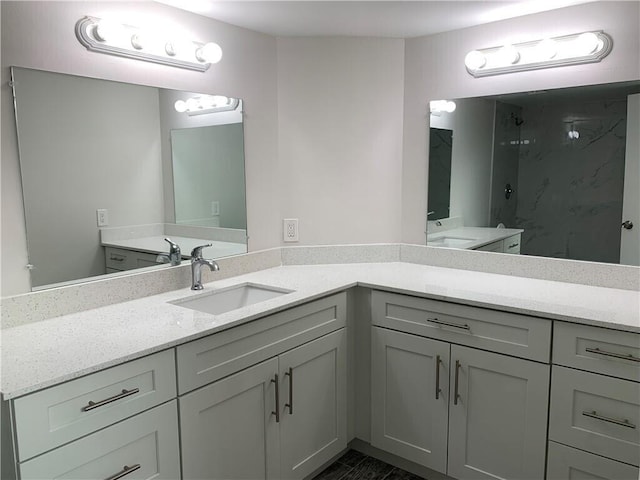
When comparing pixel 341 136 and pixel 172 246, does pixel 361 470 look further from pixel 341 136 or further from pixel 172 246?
pixel 341 136

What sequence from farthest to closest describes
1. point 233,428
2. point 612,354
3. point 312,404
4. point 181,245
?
point 181,245, point 312,404, point 233,428, point 612,354

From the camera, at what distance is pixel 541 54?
218 cm

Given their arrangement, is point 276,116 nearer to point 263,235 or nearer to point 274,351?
point 263,235

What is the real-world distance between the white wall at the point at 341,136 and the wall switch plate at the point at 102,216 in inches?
39.0

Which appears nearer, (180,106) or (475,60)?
(180,106)

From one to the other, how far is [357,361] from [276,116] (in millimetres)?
1369

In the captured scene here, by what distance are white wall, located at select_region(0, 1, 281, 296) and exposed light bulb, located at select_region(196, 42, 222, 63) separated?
7 cm

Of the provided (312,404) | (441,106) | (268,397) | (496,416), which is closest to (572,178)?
(441,106)

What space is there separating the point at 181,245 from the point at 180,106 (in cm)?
63

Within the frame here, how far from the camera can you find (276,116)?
8.63 feet

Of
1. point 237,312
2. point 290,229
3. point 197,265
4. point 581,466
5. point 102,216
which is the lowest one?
point 581,466

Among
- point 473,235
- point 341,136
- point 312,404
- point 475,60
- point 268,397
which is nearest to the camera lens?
point 268,397

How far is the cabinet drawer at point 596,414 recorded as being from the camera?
1641 millimetres

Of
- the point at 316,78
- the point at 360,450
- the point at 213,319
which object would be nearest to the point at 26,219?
the point at 213,319
